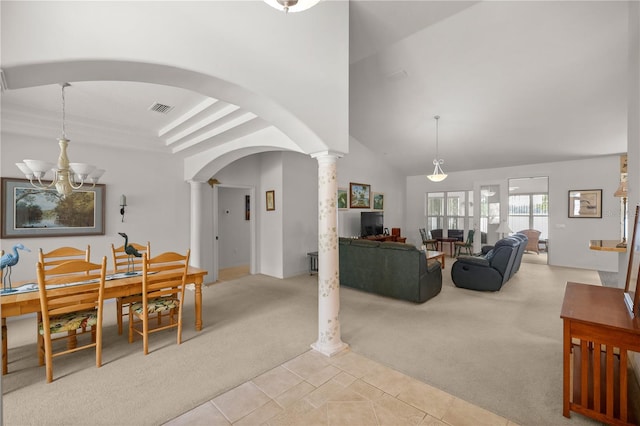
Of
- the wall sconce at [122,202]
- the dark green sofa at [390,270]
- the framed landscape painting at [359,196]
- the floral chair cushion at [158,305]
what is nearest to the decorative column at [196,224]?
the wall sconce at [122,202]

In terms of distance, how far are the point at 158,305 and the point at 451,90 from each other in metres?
5.16

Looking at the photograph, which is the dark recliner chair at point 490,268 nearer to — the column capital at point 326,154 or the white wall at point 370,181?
the white wall at point 370,181

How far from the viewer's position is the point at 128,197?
470cm

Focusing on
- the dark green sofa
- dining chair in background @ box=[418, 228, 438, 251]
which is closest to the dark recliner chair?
the dark green sofa

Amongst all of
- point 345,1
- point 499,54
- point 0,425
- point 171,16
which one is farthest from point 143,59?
point 499,54

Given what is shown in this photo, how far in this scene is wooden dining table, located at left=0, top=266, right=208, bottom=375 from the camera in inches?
92.1

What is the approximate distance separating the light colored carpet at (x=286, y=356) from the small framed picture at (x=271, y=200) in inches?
85.8

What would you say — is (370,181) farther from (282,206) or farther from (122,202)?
(122,202)

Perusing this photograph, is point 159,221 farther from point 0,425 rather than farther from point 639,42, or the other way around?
point 639,42

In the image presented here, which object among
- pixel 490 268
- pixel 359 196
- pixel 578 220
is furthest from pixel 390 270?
pixel 578 220

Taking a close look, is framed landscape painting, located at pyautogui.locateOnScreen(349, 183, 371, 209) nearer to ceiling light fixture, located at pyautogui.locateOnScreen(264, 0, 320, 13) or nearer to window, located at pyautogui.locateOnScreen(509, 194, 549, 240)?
ceiling light fixture, located at pyautogui.locateOnScreen(264, 0, 320, 13)

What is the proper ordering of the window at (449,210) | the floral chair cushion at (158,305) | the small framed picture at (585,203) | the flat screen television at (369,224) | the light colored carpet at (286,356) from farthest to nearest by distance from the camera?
the window at (449,210) → the flat screen television at (369,224) → the small framed picture at (585,203) → the floral chair cushion at (158,305) → the light colored carpet at (286,356)

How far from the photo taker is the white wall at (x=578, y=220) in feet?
20.6

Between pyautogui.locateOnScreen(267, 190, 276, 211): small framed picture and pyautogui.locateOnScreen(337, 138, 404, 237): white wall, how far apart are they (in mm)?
1735
